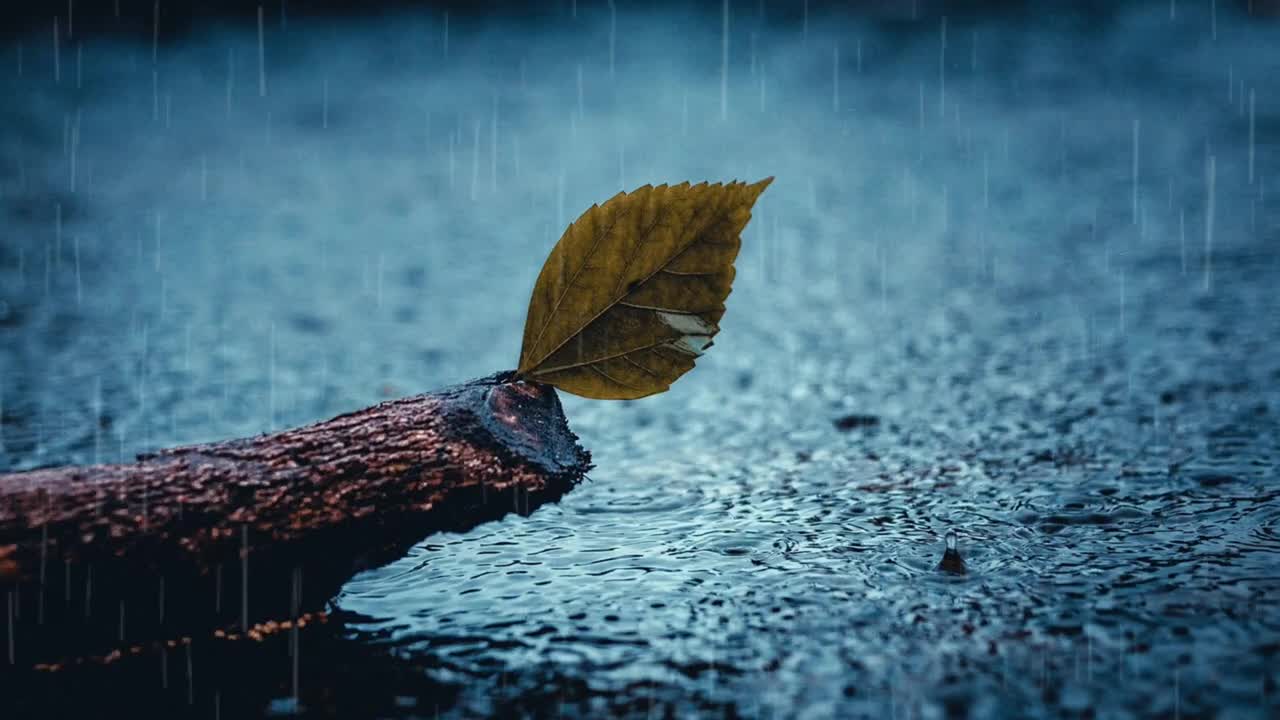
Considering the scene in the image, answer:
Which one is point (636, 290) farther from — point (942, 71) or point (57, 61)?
point (57, 61)

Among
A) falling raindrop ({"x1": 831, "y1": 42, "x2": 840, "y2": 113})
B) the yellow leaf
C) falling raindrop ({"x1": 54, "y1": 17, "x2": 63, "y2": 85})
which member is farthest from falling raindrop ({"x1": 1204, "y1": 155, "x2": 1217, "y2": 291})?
falling raindrop ({"x1": 54, "y1": 17, "x2": 63, "y2": 85})

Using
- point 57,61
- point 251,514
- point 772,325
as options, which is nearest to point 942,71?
point 772,325

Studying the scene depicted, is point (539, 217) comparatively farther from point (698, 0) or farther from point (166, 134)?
point (698, 0)

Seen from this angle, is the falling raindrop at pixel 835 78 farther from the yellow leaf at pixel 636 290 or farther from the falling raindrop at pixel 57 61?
the yellow leaf at pixel 636 290

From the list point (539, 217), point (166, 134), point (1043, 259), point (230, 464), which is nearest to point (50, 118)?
point (166, 134)

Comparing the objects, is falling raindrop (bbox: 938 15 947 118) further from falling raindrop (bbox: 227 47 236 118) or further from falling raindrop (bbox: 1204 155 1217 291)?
falling raindrop (bbox: 227 47 236 118)

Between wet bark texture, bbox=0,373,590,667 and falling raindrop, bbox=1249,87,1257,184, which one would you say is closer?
wet bark texture, bbox=0,373,590,667
